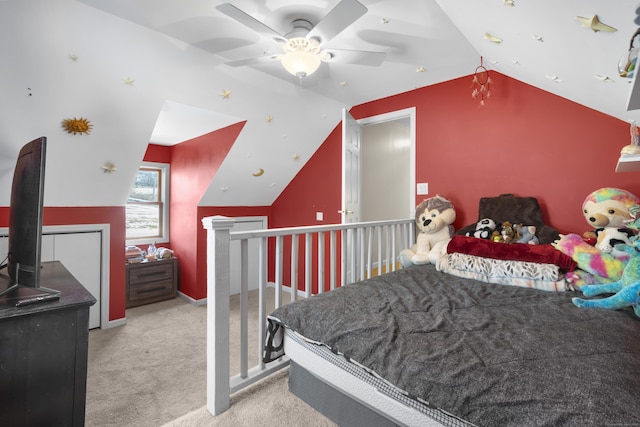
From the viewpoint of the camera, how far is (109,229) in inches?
122

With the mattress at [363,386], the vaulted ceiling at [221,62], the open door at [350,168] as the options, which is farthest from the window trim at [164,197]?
the mattress at [363,386]

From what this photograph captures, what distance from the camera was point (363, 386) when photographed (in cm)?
117

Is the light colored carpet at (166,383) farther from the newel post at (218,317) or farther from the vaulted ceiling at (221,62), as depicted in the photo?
the vaulted ceiling at (221,62)

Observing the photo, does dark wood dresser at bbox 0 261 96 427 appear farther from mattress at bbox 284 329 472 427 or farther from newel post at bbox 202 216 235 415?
mattress at bbox 284 329 472 427

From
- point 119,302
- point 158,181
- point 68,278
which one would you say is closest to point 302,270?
point 119,302

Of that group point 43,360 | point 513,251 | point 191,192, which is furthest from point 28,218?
point 191,192

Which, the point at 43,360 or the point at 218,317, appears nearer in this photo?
the point at 43,360

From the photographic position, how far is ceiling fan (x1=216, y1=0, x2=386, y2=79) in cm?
146

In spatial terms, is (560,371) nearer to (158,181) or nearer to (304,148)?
(304,148)

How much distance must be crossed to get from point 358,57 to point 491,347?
1.97m

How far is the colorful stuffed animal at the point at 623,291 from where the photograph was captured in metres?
1.34

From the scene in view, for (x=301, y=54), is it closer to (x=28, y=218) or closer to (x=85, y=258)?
(x=28, y=218)

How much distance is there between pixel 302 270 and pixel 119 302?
2.09 metres

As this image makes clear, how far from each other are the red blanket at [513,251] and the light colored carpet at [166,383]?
1.41 meters
